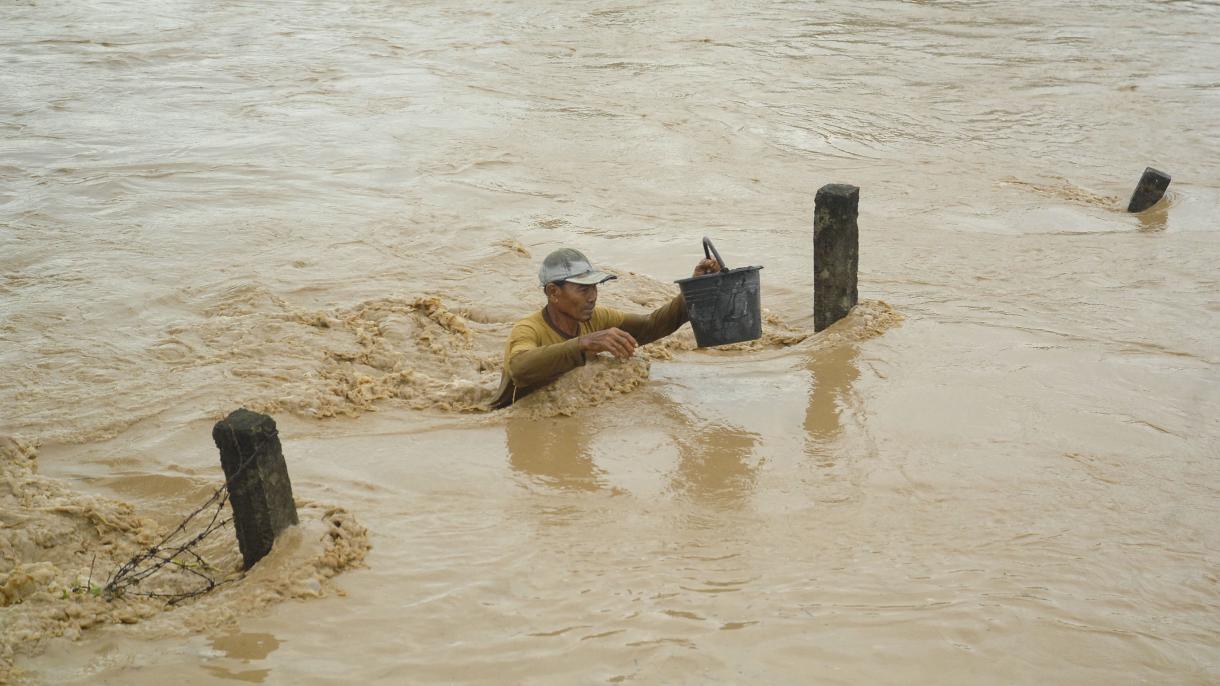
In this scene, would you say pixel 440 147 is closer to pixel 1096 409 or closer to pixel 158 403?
pixel 158 403

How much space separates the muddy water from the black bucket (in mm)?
467

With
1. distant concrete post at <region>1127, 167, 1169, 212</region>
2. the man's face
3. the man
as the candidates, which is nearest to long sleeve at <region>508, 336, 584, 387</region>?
the man

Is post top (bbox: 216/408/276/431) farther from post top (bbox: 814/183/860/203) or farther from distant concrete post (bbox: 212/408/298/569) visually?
Result: post top (bbox: 814/183/860/203)

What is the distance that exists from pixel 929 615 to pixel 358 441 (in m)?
3.00

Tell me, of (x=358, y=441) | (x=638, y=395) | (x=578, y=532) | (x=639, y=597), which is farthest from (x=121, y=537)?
(x=638, y=395)

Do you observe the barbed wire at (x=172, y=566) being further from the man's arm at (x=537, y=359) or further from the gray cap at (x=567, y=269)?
the gray cap at (x=567, y=269)

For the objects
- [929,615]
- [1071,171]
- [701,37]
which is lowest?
[929,615]

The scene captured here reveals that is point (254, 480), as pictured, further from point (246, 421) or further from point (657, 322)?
point (657, 322)

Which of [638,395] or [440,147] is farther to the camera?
[440,147]

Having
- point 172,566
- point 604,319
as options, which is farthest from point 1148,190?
point 172,566

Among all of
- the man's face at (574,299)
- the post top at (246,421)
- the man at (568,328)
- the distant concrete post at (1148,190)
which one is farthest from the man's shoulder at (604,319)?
the distant concrete post at (1148,190)

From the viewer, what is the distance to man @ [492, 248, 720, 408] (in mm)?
5383

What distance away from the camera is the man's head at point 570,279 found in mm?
5430

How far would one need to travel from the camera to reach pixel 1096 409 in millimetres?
5602
